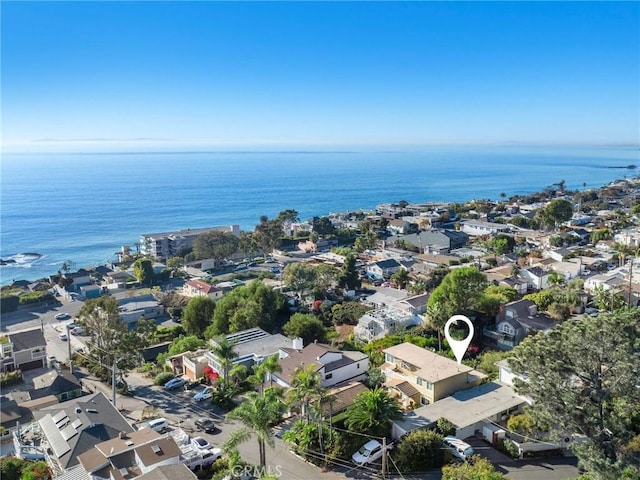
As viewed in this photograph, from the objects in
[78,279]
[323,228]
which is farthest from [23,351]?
[323,228]

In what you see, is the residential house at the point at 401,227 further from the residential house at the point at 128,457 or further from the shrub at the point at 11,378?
the residential house at the point at 128,457

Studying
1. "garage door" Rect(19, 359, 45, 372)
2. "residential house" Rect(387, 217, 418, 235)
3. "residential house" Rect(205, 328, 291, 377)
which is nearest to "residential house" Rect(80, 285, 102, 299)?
"garage door" Rect(19, 359, 45, 372)

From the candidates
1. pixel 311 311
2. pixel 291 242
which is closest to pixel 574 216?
pixel 291 242

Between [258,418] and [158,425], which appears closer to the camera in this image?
[258,418]

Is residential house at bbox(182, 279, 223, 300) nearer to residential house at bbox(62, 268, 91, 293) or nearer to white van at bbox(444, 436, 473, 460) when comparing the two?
residential house at bbox(62, 268, 91, 293)

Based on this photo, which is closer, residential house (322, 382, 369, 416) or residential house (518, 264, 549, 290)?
residential house (322, 382, 369, 416)

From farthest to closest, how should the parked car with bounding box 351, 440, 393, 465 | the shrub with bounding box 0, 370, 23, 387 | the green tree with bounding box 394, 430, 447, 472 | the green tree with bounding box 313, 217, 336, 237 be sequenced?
the green tree with bounding box 313, 217, 336, 237
the shrub with bounding box 0, 370, 23, 387
the parked car with bounding box 351, 440, 393, 465
the green tree with bounding box 394, 430, 447, 472

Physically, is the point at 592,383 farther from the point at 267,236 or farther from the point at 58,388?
the point at 267,236
